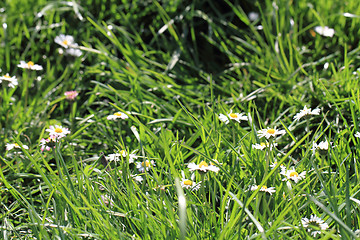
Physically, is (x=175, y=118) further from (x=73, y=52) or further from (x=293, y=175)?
(x=73, y=52)

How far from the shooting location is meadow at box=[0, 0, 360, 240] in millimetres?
1038

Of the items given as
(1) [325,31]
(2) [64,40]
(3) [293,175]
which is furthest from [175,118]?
(1) [325,31]

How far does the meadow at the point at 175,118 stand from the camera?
1.04 metres

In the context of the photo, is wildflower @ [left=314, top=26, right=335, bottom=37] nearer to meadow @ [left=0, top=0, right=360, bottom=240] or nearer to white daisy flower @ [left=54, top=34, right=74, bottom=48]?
meadow @ [left=0, top=0, right=360, bottom=240]

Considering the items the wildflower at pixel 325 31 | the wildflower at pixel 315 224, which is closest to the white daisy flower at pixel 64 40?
the wildflower at pixel 325 31

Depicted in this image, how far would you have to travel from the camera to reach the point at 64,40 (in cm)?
197

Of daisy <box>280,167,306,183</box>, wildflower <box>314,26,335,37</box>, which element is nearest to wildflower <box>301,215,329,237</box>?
daisy <box>280,167,306,183</box>

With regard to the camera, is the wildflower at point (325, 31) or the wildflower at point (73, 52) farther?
the wildflower at point (325, 31)

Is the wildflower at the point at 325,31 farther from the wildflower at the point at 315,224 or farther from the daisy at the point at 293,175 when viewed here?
the wildflower at the point at 315,224

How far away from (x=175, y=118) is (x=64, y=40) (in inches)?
31.3

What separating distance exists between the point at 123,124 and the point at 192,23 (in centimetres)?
75

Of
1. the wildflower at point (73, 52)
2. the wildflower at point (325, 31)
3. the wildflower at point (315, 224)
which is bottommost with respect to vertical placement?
the wildflower at point (325, 31)

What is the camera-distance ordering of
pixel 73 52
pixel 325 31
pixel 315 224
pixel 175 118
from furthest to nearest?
pixel 325 31, pixel 73 52, pixel 175 118, pixel 315 224

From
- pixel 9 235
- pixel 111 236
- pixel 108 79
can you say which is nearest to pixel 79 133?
pixel 108 79
